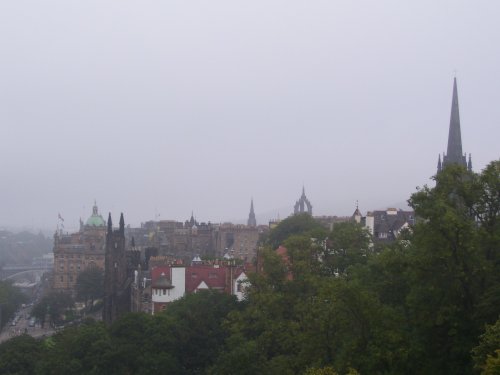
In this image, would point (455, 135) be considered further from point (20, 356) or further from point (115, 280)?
point (20, 356)

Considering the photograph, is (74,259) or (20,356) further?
(74,259)

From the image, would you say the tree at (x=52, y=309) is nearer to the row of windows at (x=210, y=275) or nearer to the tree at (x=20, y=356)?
the row of windows at (x=210, y=275)

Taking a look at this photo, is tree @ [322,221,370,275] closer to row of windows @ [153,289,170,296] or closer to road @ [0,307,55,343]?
row of windows @ [153,289,170,296]

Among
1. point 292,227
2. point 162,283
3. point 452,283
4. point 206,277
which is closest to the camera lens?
point 452,283

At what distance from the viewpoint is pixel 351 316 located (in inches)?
1457

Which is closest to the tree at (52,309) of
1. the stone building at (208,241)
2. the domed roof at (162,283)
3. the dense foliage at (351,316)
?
the stone building at (208,241)

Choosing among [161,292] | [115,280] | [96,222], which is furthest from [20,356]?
[96,222]

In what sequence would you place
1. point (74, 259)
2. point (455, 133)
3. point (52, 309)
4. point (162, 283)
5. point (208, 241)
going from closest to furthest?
point (162, 283), point (455, 133), point (52, 309), point (208, 241), point (74, 259)

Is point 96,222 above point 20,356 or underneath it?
above

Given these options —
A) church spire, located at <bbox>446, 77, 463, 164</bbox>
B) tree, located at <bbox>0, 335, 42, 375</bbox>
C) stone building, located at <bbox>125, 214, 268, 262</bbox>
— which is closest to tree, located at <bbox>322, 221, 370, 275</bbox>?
tree, located at <bbox>0, 335, 42, 375</bbox>

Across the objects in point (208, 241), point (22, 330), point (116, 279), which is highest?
point (208, 241)

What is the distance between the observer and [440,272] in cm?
3472

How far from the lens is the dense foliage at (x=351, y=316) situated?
33.8 metres

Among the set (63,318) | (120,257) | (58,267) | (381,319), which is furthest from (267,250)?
(58,267)
